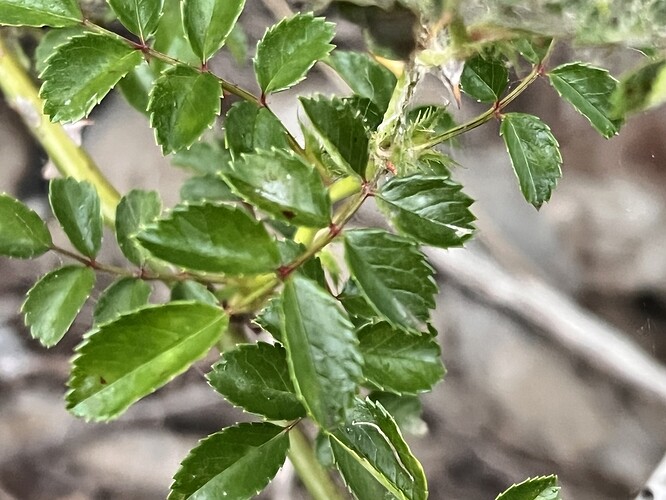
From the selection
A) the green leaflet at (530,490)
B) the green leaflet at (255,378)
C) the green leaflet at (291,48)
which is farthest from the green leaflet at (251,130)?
the green leaflet at (530,490)

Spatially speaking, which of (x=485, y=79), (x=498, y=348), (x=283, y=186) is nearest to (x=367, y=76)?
(x=485, y=79)

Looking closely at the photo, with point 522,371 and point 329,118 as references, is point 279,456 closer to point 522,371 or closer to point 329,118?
point 329,118

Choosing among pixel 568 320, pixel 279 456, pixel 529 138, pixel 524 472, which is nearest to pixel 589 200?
pixel 568 320

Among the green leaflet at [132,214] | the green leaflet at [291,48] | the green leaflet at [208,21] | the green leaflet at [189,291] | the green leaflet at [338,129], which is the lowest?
the green leaflet at [189,291]

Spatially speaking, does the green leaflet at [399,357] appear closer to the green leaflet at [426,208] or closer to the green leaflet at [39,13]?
the green leaflet at [426,208]

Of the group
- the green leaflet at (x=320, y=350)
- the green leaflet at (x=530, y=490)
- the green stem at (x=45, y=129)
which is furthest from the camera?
the green stem at (x=45, y=129)

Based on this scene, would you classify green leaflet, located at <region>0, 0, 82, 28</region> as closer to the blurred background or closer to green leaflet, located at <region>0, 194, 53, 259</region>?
→ green leaflet, located at <region>0, 194, 53, 259</region>

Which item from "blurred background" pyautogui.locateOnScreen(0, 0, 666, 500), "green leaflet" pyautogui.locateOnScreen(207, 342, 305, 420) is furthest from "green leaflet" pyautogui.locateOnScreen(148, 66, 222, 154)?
"blurred background" pyautogui.locateOnScreen(0, 0, 666, 500)
